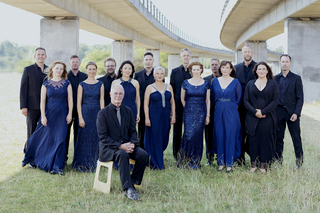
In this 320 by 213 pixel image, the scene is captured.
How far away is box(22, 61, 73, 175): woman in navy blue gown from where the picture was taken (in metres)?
6.35

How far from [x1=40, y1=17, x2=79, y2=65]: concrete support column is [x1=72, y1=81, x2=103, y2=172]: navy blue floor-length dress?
8.83m

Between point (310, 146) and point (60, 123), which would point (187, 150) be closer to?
point (60, 123)

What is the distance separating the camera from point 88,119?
21.4ft

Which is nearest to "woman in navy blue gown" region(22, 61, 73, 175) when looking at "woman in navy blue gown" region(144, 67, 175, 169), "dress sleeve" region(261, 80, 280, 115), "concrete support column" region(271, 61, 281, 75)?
"woman in navy blue gown" region(144, 67, 175, 169)

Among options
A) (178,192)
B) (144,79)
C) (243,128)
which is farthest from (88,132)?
(243,128)

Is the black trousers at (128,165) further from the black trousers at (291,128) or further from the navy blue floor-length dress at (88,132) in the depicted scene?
the black trousers at (291,128)

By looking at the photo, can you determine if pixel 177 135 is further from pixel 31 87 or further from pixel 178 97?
pixel 31 87

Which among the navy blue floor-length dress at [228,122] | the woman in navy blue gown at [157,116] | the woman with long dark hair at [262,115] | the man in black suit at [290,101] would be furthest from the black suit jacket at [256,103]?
the woman in navy blue gown at [157,116]

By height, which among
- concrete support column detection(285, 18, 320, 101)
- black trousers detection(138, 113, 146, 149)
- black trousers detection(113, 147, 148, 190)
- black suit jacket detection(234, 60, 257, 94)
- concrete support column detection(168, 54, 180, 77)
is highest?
concrete support column detection(168, 54, 180, 77)

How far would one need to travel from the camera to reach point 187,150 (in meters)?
6.74

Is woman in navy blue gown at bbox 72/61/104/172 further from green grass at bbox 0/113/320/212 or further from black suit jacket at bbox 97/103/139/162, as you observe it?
black suit jacket at bbox 97/103/139/162

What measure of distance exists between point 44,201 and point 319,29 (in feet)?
52.1

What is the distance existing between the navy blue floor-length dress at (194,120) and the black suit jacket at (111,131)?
1590 mm

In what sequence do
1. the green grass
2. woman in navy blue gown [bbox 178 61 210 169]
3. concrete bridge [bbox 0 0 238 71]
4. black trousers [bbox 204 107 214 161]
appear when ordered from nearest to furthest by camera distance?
1. the green grass
2. woman in navy blue gown [bbox 178 61 210 169]
3. black trousers [bbox 204 107 214 161]
4. concrete bridge [bbox 0 0 238 71]
